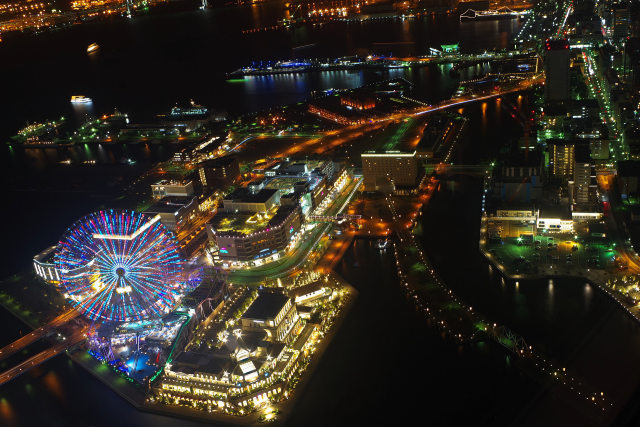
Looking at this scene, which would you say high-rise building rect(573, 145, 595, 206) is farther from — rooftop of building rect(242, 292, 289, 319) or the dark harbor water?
rooftop of building rect(242, 292, 289, 319)

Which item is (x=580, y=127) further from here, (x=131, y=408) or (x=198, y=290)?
(x=131, y=408)

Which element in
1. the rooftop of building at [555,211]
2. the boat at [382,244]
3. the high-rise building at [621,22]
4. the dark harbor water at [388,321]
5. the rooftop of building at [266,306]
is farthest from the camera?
the high-rise building at [621,22]

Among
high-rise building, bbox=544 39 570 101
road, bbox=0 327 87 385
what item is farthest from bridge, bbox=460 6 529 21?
road, bbox=0 327 87 385

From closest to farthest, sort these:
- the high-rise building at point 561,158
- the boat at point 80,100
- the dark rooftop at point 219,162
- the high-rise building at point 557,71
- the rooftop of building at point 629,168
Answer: the rooftop of building at point 629,168, the high-rise building at point 561,158, the dark rooftop at point 219,162, the high-rise building at point 557,71, the boat at point 80,100

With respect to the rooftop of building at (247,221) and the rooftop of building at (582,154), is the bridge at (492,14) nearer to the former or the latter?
the rooftop of building at (582,154)

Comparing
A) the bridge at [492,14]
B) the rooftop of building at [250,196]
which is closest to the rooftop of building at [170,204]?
the rooftop of building at [250,196]

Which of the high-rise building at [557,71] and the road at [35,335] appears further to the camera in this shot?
the high-rise building at [557,71]
